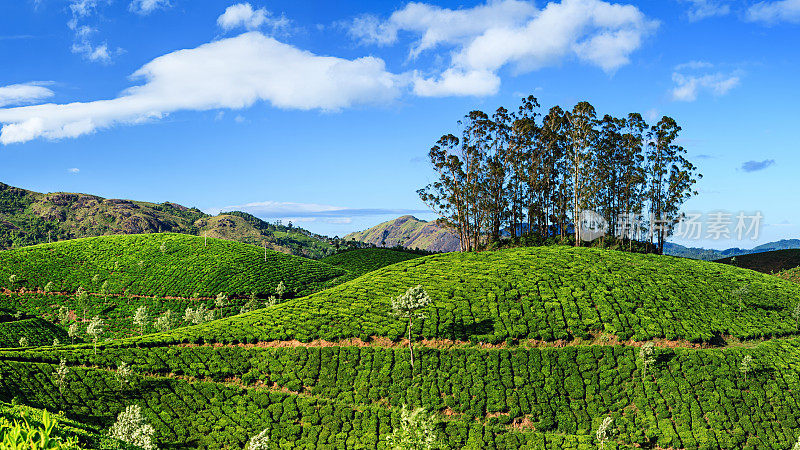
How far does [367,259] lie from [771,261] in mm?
100874

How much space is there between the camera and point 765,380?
53969 mm

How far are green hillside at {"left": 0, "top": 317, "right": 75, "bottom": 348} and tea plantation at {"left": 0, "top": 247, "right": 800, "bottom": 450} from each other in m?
24.8

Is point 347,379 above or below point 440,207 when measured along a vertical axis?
below

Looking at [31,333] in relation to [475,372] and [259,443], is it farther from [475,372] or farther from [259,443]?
[475,372]

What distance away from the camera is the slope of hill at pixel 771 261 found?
368 ft

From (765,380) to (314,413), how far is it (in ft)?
162

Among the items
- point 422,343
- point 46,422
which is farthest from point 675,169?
point 46,422

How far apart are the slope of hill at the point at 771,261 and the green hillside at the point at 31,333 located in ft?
466

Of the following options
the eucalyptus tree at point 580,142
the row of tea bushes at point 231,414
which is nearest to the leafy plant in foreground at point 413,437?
the row of tea bushes at point 231,414

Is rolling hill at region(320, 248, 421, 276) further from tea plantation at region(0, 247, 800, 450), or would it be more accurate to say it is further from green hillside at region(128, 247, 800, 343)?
tea plantation at region(0, 247, 800, 450)

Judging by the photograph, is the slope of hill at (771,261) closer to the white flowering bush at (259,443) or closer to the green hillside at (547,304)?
the green hillside at (547,304)

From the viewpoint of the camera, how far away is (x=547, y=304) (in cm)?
6494

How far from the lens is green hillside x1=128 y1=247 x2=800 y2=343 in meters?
60.3

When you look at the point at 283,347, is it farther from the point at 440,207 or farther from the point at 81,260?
the point at 81,260
